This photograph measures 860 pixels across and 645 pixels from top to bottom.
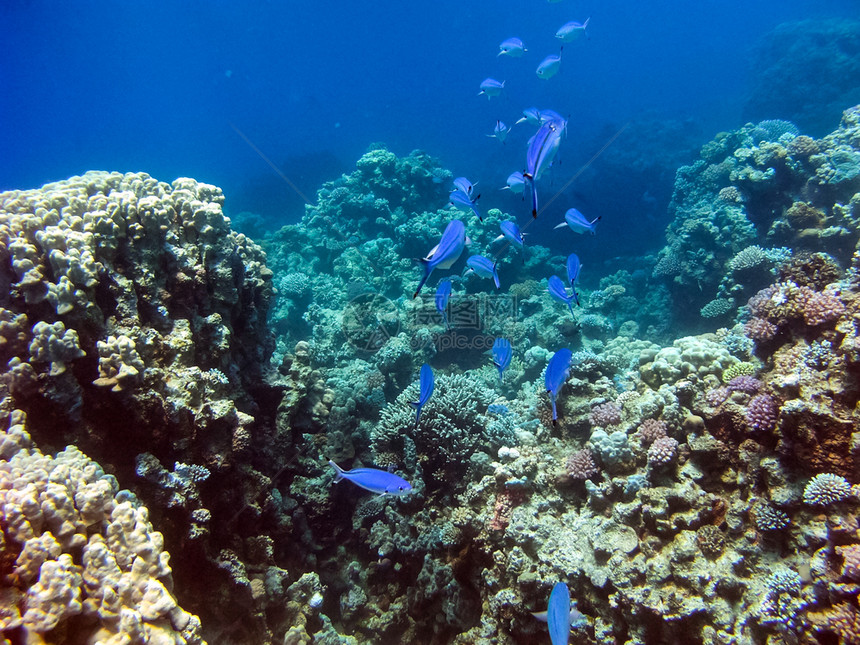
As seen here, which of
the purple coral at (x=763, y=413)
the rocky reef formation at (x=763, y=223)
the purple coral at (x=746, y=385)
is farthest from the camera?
the rocky reef formation at (x=763, y=223)

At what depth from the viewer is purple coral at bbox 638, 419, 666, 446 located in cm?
371

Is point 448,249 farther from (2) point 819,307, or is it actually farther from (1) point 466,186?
(2) point 819,307

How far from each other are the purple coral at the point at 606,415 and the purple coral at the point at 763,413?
116 cm

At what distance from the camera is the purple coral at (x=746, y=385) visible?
3.68 m

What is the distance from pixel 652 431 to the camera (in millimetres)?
3742

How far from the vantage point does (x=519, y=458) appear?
169 inches

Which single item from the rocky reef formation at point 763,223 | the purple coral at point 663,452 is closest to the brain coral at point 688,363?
the purple coral at point 663,452

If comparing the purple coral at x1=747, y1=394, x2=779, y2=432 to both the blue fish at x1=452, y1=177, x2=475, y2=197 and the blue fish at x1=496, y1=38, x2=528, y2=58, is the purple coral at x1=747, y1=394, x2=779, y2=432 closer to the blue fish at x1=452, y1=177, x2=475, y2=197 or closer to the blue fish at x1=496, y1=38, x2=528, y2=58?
the blue fish at x1=452, y1=177, x2=475, y2=197

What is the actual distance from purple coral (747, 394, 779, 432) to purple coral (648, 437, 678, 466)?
62cm

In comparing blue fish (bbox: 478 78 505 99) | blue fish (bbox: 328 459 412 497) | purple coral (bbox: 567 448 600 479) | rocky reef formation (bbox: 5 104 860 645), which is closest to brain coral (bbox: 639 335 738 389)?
rocky reef formation (bbox: 5 104 860 645)

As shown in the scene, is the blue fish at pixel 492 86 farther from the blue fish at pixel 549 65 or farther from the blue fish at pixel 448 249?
the blue fish at pixel 448 249

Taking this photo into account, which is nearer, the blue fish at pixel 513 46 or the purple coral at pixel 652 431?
the purple coral at pixel 652 431

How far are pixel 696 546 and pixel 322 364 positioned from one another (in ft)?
22.1

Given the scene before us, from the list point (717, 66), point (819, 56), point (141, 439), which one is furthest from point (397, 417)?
point (717, 66)
